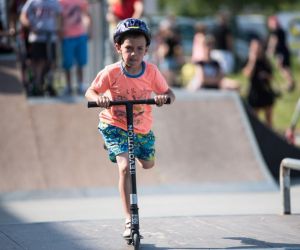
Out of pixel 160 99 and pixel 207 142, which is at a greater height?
pixel 160 99

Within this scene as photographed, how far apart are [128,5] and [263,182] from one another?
387 centimetres

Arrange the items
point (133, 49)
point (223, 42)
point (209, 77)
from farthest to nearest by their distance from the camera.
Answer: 1. point (223, 42)
2. point (209, 77)
3. point (133, 49)

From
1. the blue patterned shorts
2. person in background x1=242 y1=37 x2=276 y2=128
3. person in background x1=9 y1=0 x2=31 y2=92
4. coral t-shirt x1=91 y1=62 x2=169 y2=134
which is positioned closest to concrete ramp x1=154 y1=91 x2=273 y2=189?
person in background x1=9 y1=0 x2=31 y2=92

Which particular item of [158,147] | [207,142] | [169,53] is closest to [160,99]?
[158,147]

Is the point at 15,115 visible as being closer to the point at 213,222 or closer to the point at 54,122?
the point at 54,122

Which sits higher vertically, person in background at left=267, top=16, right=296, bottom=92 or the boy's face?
the boy's face

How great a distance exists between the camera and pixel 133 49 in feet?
23.4

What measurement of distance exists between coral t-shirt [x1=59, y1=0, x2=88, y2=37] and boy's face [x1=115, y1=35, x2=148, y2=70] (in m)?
6.32

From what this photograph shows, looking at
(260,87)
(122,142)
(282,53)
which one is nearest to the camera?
(122,142)

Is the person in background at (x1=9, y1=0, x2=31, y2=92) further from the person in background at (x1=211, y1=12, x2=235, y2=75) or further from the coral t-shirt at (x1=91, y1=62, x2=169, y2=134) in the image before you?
the person in background at (x1=211, y1=12, x2=235, y2=75)

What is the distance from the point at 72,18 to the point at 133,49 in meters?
6.41

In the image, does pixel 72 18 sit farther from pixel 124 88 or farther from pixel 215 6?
pixel 215 6

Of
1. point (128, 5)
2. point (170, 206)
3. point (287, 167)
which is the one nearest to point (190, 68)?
point (128, 5)

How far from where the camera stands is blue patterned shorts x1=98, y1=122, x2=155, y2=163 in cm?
731
